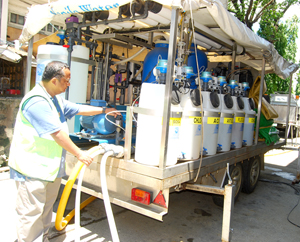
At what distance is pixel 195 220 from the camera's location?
3.92m

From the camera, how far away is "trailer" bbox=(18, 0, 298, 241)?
8.45ft

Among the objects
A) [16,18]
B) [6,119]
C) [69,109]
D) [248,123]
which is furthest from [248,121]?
[16,18]

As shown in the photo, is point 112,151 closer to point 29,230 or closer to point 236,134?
point 29,230

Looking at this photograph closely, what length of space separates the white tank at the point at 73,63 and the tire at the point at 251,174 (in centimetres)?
310

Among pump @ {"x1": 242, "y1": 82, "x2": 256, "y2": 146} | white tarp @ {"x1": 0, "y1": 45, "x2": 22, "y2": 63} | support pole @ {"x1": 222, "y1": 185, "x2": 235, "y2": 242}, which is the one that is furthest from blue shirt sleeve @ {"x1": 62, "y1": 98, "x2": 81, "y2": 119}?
white tarp @ {"x1": 0, "y1": 45, "x2": 22, "y2": 63}

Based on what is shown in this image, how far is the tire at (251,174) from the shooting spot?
4.99 m

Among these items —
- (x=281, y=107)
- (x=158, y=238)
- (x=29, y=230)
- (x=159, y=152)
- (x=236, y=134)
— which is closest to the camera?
(x=29, y=230)

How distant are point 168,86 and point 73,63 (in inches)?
99.3

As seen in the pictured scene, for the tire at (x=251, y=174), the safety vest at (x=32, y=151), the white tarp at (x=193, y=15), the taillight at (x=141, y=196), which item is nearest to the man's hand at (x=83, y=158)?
the safety vest at (x=32, y=151)

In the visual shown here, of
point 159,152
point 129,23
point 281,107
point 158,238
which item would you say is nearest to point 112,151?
point 159,152

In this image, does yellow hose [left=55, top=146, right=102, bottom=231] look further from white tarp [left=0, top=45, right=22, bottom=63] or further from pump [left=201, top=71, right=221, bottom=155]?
white tarp [left=0, top=45, right=22, bottom=63]

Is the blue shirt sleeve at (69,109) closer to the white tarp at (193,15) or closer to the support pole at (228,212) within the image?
the white tarp at (193,15)

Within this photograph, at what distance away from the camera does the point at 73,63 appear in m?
4.55

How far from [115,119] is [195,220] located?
1813 mm
